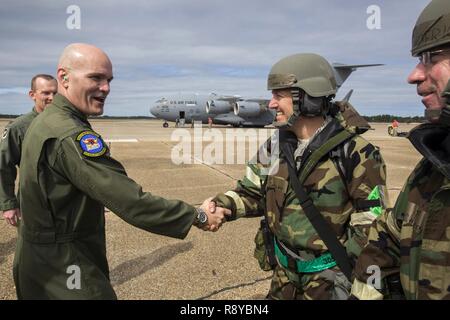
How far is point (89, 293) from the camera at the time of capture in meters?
2.35

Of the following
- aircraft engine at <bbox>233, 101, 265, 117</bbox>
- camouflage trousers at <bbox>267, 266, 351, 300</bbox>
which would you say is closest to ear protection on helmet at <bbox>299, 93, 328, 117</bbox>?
camouflage trousers at <bbox>267, 266, 351, 300</bbox>

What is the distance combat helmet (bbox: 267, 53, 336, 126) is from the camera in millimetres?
2758

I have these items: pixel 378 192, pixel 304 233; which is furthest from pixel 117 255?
pixel 378 192

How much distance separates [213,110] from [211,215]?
3833 cm

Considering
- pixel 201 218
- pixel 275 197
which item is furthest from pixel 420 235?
pixel 201 218

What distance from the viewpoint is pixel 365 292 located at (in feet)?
5.72

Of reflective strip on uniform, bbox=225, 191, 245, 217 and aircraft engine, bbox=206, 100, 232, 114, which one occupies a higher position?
aircraft engine, bbox=206, 100, 232, 114

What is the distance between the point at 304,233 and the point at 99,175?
1386mm

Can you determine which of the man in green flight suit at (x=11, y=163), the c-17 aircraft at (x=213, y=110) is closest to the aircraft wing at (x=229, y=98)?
the c-17 aircraft at (x=213, y=110)

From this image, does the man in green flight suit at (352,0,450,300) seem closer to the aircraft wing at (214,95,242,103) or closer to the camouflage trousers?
the camouflage trousers

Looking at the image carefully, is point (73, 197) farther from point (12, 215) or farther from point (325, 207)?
point (12, 215)

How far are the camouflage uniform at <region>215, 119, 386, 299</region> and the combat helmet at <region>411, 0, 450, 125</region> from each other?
93cm
